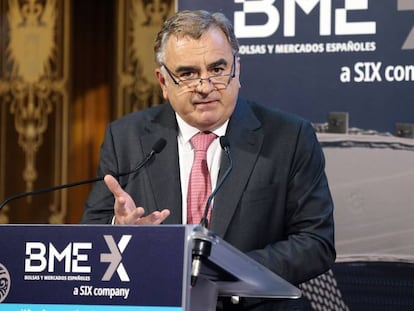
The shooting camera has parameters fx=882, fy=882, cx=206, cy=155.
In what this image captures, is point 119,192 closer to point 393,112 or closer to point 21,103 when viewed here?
point 393,112

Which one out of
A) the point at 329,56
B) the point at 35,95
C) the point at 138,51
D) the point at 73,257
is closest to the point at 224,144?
the point at 73,257

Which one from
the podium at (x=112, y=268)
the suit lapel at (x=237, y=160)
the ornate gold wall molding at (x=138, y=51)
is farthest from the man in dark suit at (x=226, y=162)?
the ornate gold wall molding at (x=138, y=51)

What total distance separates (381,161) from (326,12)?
0.55m

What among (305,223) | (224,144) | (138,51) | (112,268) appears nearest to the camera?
(112,268)

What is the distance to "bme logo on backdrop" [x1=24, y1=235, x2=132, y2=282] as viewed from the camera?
1675mm

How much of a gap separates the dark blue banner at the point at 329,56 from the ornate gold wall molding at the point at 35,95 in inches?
72.6

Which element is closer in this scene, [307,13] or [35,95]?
[307,13]

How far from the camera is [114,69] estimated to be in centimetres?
484

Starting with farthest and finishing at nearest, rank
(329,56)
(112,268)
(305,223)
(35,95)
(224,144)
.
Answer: (35,95)
(329,56)
(305,223)
(224,144)
(112,268)

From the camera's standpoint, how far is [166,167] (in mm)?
2412

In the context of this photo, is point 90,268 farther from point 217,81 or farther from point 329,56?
point 329,56

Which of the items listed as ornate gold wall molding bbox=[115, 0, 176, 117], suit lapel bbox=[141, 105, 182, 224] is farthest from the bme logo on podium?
ornate gold wall molding bbox=[115, 0, 176, 117]

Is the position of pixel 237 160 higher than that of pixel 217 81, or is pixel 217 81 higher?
pixel 217 81

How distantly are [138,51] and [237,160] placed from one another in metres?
2.51
